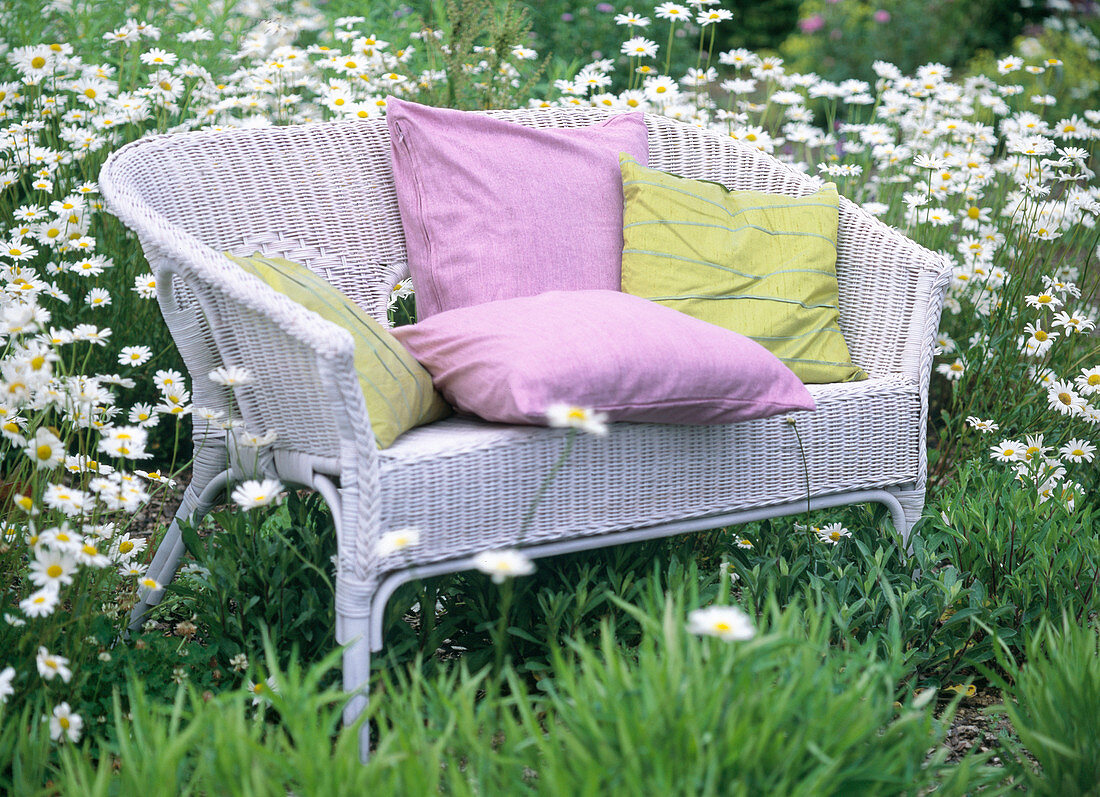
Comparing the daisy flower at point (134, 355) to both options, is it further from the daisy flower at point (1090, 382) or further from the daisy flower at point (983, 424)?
the daisy flower at point (1090, 382)

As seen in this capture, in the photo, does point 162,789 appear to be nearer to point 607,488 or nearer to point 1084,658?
point 607,488

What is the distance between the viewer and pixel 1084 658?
1346 mm

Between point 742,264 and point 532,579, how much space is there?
74 centimetres

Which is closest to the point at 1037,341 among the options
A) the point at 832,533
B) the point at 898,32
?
the point at 832,533

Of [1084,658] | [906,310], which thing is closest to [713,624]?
[1084,658]

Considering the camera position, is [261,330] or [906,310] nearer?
[261,330]

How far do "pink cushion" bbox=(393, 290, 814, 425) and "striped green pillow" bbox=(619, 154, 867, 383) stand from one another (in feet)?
1.10

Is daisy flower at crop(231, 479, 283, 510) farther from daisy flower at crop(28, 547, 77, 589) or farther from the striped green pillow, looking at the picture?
the striped green pillow

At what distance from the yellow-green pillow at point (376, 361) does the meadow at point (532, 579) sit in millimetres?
221

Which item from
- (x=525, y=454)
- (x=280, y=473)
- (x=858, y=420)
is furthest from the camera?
(x=858, y=420)

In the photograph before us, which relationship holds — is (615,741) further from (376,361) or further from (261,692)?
(376,361)

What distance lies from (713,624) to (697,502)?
65 cm

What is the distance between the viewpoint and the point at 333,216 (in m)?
1.97

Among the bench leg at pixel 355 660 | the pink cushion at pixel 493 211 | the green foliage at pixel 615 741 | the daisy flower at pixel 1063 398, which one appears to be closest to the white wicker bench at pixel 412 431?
the bench leg at pixel 355 660
